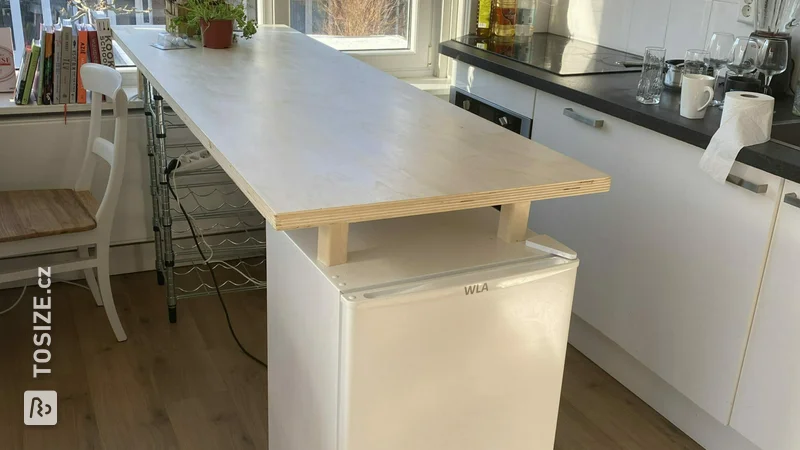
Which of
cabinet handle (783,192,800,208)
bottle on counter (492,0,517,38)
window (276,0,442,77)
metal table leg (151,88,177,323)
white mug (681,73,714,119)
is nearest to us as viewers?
cabinet handle (783,192,800,208)

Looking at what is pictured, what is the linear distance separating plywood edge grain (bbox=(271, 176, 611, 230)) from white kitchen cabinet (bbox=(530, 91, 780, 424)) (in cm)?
62

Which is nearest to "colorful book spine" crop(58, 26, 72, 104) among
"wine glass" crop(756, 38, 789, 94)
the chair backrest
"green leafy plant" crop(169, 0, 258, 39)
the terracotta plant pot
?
the chair backrest

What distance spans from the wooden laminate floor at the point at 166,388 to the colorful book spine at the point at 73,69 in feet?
2.37

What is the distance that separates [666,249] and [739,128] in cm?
42

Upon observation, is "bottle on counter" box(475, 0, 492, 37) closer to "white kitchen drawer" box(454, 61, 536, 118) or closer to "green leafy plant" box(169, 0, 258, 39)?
"white kitchen drawer" box(454, 61, 536, 118)

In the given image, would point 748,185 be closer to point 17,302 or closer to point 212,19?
point 212,19

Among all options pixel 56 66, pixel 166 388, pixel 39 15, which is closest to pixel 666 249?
pixel 166 388

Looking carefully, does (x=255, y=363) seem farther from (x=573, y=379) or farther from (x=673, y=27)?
(x=673, y=27)

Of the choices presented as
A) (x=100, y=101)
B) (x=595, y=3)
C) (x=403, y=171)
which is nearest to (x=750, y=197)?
(x=403, y=171)

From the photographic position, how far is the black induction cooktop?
2.61m

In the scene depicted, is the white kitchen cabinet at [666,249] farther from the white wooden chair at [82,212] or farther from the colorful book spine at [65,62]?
the colorful book spine at [65,62]

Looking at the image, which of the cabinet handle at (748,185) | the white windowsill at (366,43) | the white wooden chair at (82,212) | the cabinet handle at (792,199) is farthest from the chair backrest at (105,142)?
the cabinet handle at (792,199)

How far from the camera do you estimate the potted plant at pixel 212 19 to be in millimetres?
2502

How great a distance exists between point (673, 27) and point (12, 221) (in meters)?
2.20
